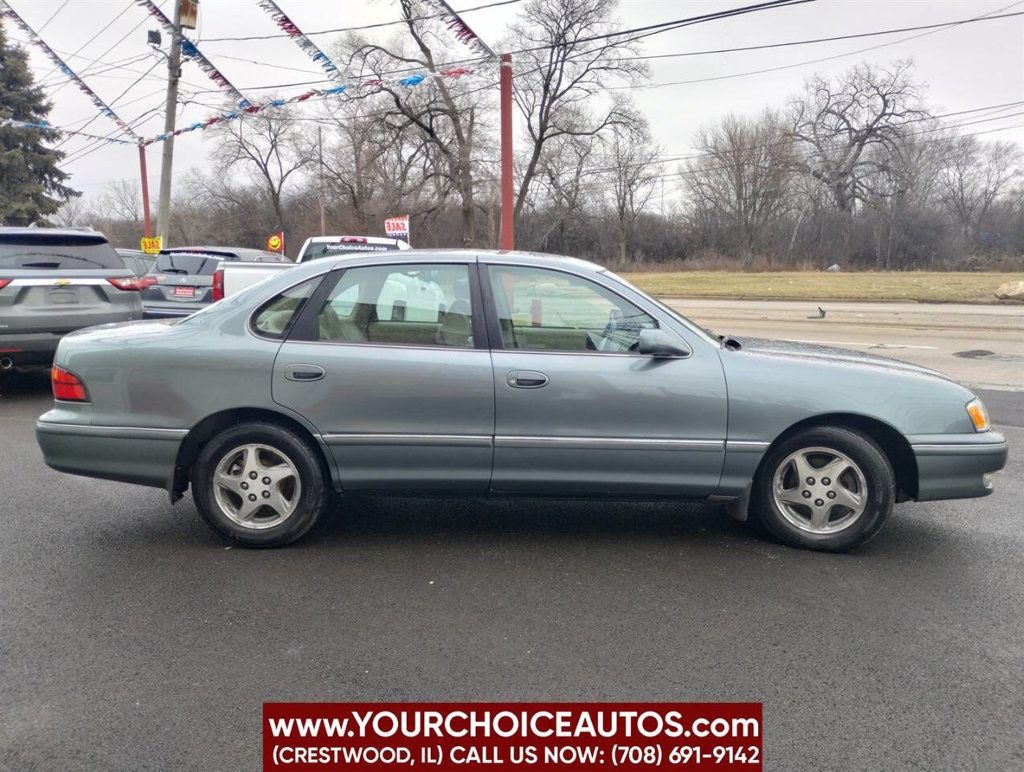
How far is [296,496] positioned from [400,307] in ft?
3.78

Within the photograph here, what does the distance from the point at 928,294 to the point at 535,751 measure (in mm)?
27890

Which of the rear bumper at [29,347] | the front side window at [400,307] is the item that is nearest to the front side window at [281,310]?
the front side window at [400,307]

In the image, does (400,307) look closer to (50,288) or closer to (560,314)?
(560,314)

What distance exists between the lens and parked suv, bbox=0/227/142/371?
25.8ft

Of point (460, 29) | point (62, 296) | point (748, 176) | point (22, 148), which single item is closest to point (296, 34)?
point (460, 29)

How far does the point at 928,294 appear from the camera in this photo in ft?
86.4

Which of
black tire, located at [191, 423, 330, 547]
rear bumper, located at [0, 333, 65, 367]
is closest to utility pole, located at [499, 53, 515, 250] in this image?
rear bumper, located at [0, 333, 65, 367]

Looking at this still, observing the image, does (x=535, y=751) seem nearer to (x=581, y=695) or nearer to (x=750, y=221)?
(x=581, y=695)

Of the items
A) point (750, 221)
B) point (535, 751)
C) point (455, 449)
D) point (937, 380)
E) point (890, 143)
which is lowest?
point (535, 751)

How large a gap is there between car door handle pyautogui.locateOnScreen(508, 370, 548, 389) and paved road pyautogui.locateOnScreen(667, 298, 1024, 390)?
8068 mm

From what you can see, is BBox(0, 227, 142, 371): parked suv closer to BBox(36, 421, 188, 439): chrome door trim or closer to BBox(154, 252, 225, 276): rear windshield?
BBox(154, 252, 225, 276): rear windshield

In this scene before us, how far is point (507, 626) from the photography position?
3336 mm

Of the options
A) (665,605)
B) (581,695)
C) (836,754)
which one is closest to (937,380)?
(665,605)

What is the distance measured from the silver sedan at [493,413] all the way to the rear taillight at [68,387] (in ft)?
0.04
